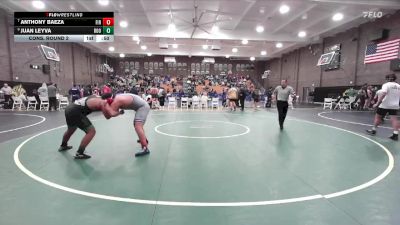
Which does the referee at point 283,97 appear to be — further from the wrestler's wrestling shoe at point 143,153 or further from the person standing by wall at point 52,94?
the person standing by wall at point 52,94

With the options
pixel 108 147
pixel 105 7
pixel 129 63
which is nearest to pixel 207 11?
pixel 105 7

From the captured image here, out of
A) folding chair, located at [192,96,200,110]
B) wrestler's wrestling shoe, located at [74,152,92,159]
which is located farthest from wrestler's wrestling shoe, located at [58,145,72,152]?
folding chair, located at [192,96,200,110]

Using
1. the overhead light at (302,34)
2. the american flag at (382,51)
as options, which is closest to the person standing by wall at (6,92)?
the overhead light at (302,34)

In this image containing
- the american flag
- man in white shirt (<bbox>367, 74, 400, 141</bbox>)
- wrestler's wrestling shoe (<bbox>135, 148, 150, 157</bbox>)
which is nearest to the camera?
wrestler's wrestling shoe (<bbox>135, 148, 150, 157</bbox>)

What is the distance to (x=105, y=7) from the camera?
48.1 feet

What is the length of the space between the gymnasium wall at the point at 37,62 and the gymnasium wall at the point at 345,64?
74.2 ft

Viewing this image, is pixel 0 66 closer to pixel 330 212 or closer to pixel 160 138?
pixel 160 138

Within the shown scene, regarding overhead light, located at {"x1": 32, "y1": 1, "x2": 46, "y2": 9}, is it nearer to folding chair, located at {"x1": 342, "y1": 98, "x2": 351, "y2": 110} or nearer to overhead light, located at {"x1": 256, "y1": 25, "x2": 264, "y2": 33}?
overhead light, located at {"x1": 256, "y1": 25, "x2": 264, "y2": 33}

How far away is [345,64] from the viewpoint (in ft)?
65.1

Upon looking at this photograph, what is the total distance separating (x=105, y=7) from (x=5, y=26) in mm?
6621

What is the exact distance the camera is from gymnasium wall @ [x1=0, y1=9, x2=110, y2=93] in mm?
15742

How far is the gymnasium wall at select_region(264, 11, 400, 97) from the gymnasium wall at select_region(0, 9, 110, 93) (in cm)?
2261
